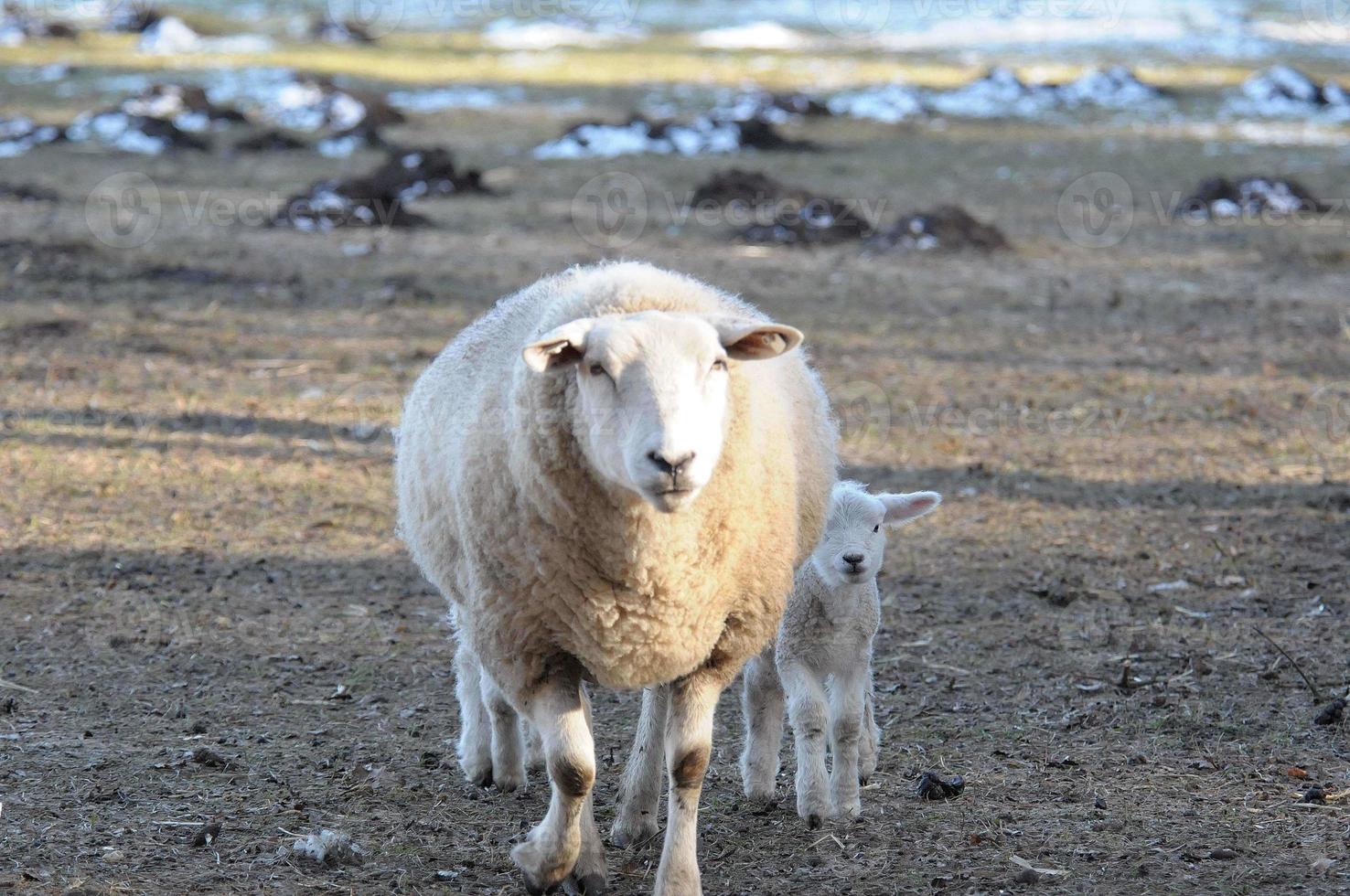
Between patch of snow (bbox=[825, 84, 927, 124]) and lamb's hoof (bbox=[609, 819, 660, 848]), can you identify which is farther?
patch of snow (bbox=[825, 84, 927, 124])

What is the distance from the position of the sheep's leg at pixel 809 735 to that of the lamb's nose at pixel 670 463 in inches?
59.7

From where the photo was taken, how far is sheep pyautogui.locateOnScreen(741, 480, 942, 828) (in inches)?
181

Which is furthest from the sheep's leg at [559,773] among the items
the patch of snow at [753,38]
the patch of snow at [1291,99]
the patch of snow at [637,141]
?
the patch of snow at [753,38]

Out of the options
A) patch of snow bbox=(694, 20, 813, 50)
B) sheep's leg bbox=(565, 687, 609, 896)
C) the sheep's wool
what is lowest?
patch of snow bbox=(694, 20, 813, 50)

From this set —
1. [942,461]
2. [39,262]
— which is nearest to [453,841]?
[942,461]

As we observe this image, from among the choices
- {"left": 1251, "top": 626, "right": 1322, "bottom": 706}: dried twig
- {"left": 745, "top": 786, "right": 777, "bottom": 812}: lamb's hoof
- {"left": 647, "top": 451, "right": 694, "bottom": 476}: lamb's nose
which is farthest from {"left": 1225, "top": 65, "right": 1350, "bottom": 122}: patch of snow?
{"left": 647, "top": 451, "right": 694, "bottom": 476}: lamb's nose

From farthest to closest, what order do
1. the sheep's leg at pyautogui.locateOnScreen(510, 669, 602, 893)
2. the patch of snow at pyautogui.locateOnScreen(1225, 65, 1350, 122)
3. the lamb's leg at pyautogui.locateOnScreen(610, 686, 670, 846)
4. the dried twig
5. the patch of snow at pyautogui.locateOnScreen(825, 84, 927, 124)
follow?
the patch of snow at pyautogui.locateOnScreen(1225, 65, 1350, 122)
the patch of snow at pyautogui.locateOnScreen(825, 84, 927, 124)
the dried twig
the lamb's leg at pyautogui.locateOnScreen(610, 686, 670, 846)
the sheep's leg at pyautogui.locateOnScreen(510, 669, 602, 893)

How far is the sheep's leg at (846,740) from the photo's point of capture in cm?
457

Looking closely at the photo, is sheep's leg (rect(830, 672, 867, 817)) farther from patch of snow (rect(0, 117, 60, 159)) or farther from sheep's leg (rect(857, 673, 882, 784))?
patch of snow (rect(0, 117, 60, 159))

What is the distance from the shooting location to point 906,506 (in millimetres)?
5160

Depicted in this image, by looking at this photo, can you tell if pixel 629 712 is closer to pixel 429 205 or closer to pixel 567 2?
pixel 429 205

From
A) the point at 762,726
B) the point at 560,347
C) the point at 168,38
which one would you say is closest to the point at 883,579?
the point at 762,726

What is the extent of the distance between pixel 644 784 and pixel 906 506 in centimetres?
134

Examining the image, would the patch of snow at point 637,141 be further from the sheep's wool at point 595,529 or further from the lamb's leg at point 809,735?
the sheep's wool at point 595,529
